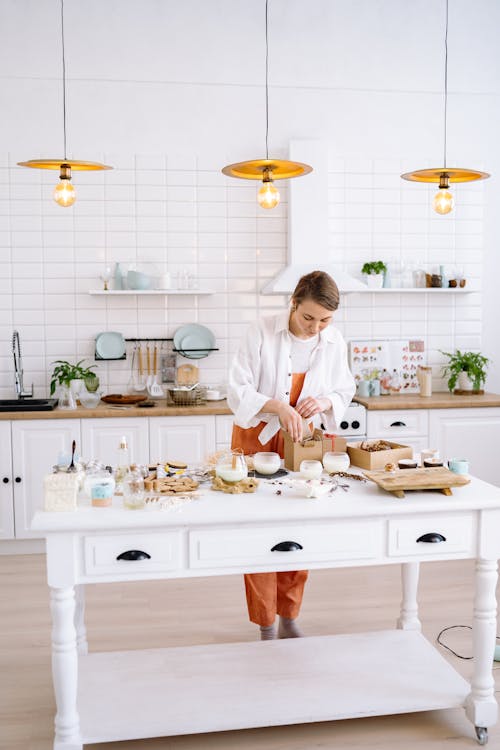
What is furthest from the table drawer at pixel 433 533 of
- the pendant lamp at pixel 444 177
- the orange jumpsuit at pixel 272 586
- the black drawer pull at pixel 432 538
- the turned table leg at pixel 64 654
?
the pendant lamp at pixel 444 177

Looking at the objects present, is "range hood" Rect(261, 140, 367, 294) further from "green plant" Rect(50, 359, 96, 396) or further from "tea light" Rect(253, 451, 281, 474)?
"tea light" Rect(253, 451, 281, 474)

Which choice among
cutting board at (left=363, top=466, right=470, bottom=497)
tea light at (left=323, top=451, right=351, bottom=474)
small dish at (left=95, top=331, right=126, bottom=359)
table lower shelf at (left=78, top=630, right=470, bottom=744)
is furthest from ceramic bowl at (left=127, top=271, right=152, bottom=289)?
cutting board at (left=363, top=466, right=470, bottom=497)

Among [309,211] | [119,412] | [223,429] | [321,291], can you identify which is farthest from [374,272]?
[321,291]

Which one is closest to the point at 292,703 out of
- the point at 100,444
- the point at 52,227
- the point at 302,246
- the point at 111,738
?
the point at 111,738

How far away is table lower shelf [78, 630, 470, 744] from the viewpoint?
8.98 ft

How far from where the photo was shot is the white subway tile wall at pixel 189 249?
18.0ft

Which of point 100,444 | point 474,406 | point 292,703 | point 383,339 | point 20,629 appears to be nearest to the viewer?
point 292,703

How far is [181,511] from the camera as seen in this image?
2.60 meters

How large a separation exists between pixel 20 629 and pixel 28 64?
13.1ft

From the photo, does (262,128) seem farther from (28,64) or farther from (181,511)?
(181,511)

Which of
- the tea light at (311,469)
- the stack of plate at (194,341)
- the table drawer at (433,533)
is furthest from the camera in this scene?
the stack of plate at (194,341)

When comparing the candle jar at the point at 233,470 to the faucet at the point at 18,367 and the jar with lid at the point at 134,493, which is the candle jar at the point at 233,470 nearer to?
the jar with lid at the point at 134,493

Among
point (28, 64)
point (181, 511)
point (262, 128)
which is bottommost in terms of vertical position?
point (181, 511)

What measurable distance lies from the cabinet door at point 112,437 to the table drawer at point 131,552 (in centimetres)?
247
